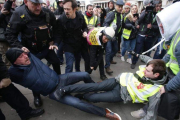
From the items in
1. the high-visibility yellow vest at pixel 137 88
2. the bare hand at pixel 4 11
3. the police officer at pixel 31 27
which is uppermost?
the bare hand at pixel 4 11

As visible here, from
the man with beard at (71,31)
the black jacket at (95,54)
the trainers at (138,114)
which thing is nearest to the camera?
the trainers at (138,114)

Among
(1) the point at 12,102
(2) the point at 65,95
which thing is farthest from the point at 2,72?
(2) the point at 65,95

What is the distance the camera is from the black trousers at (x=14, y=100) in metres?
1.58

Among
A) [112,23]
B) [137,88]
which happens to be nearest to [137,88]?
[137,88]

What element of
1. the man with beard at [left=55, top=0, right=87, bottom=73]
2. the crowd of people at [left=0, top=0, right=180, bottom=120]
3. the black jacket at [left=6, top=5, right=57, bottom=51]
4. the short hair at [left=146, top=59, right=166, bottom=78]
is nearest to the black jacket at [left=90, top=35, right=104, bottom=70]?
→ the crowd of people at [left=0, top=0, right=180, bottom=120]

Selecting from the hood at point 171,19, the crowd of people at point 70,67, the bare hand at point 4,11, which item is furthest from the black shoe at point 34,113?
the hood at point 171,19

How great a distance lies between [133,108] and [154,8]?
98.6 inches

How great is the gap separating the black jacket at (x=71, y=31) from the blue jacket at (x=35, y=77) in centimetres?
63

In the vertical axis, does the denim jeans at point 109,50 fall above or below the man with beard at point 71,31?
below

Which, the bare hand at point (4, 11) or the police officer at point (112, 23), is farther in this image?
the police officer at point (112, 23)

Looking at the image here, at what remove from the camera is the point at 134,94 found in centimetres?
172

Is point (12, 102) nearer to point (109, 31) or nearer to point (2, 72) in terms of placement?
point (2, 72)

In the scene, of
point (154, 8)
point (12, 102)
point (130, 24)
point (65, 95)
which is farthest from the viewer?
point (130, 24)

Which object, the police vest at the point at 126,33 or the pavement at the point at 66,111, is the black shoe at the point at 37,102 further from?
the police vest at the point at 126,33
